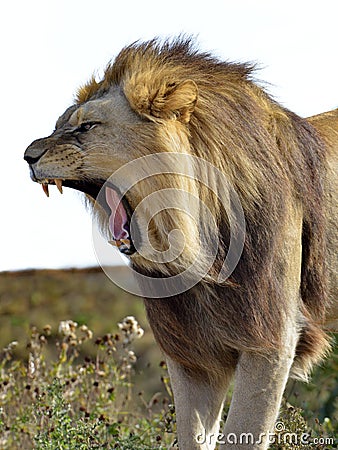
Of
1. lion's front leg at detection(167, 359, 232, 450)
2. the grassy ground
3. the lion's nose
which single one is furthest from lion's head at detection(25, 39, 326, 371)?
the grassy ground

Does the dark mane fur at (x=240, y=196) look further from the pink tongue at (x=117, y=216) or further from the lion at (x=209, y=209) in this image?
the pink tongue at (x=117, y=216)

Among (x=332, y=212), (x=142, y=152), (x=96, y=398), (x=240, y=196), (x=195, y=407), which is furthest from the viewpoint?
(x=96, y=398)

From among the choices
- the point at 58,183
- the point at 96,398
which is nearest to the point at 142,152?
the point at 58,183

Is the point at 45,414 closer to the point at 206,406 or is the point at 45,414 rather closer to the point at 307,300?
the point at 206,406

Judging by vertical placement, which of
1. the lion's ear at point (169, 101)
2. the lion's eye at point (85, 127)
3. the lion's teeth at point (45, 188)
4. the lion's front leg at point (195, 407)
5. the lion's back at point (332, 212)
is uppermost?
the lion's ear at point (169, 101)

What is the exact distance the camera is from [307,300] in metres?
3.97

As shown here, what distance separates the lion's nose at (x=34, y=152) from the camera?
3502mm

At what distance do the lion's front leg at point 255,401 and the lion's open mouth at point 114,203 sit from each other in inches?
26.2

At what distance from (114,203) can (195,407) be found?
98 centimetres

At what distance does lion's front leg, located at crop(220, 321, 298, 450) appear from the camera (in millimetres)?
3688

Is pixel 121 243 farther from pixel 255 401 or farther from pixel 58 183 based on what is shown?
pixel 255 401

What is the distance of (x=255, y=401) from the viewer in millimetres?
3686

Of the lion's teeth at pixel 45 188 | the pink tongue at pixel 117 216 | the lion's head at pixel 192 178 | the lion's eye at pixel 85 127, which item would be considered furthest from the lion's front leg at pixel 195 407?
the lion's eye at pixel 85 127

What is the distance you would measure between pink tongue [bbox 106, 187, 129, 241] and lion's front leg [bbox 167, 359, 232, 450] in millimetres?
728
